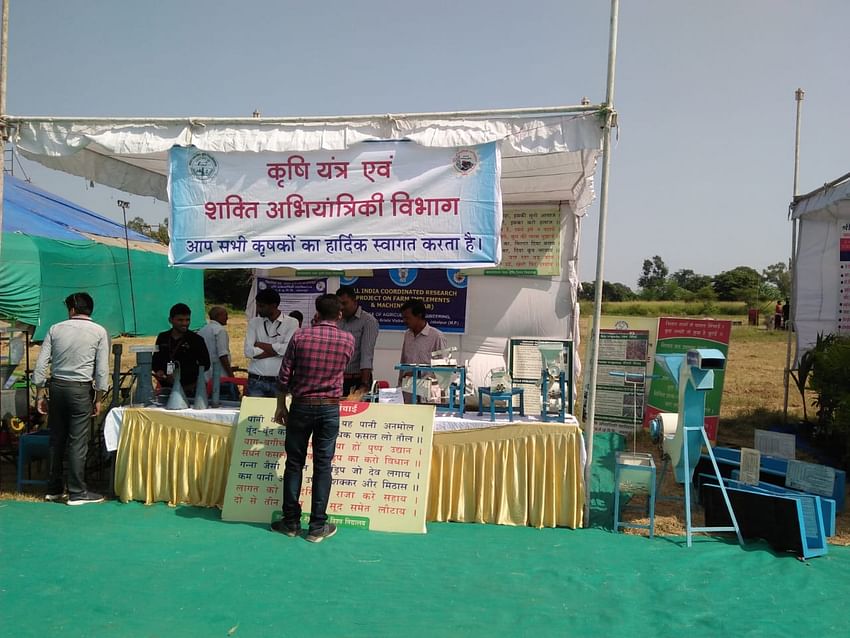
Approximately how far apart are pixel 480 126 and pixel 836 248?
5.03m

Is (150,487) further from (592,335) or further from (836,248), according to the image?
(836,248)

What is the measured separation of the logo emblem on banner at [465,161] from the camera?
4520 mm

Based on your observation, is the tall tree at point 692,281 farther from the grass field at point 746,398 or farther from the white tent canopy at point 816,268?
the white tent canopy at point 816,268

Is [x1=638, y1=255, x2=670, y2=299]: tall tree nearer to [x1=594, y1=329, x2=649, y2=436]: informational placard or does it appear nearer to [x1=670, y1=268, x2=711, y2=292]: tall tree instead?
[x1=670, y1=268, x2=711, y2=292]: tall tree

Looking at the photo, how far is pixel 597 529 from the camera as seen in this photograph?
4355 mm

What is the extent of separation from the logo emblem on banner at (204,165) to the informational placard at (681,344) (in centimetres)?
481

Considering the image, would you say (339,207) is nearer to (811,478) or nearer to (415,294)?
(415,294)

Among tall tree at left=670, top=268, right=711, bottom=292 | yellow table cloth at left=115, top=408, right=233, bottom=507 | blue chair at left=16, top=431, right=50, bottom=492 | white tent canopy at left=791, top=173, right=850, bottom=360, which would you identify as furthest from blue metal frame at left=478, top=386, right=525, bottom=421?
tall tree at left=670, top=268, right=711, bottom=292

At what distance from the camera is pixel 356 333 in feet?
18.2

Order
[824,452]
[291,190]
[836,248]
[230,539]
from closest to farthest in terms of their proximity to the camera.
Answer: [230,539]
[291,190]
[824,452]
[836,248]

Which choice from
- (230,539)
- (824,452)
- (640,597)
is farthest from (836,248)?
(230,539)

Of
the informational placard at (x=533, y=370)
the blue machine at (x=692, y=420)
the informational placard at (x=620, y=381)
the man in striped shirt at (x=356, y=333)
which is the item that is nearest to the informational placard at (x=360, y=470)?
the informational placard at (x=533, y=370)

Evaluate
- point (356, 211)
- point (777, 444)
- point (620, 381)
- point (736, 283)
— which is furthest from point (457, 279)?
point (736, 283)

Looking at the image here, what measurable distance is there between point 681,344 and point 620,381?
0.77 m
